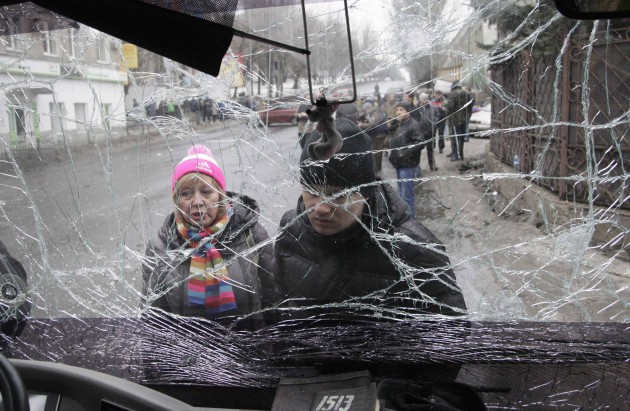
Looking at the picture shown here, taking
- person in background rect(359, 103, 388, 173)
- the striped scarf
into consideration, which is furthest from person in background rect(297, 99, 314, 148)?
the striped scarf

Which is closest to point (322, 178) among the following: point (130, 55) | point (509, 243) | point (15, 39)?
point (509, 243)

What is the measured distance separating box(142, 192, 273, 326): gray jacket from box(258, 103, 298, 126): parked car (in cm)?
26

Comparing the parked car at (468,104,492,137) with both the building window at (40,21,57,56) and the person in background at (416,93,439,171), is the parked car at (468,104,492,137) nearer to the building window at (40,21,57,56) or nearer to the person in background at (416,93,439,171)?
the person in background at (416,93,439,171)

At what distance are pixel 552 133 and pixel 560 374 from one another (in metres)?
0.66

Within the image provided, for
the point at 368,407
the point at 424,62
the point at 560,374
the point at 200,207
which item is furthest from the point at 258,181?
the point at 560,374

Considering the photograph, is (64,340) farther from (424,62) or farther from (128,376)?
(424,62)

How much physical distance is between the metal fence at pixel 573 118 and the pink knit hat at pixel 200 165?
84 centimetres

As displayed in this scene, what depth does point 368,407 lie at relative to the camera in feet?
5.15

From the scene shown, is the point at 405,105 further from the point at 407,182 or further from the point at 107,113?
the point at 107,113

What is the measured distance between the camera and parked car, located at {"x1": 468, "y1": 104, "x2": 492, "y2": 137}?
1.71m

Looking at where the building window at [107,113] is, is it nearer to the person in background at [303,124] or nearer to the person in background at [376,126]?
the person in background at [303,124]

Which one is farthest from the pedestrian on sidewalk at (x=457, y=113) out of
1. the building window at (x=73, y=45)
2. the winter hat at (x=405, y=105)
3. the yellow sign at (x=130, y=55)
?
the building window at (x=73, y=45)

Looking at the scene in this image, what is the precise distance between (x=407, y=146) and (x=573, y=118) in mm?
454

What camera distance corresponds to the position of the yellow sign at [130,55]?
1.84 m
